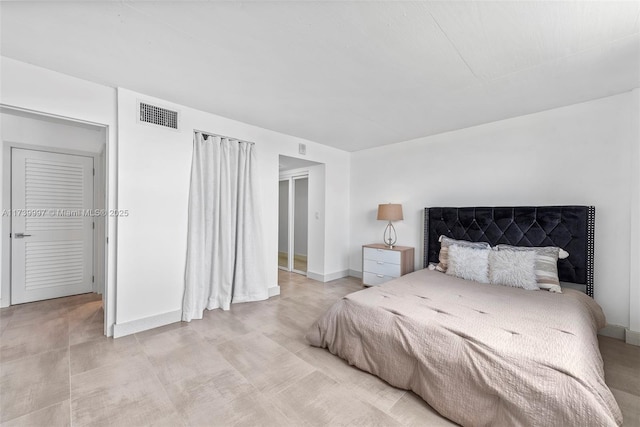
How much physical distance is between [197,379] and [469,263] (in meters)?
2.87

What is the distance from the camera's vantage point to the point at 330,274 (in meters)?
4.79

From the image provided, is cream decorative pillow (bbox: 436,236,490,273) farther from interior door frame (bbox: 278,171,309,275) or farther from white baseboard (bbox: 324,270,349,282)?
interior door frame (bbox: 278,171,309,275)

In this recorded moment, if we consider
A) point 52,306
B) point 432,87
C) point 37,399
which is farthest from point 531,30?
point 52,306

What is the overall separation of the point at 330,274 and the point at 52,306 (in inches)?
152

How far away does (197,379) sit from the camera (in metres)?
1.96

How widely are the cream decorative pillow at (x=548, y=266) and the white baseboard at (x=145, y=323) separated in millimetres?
3828

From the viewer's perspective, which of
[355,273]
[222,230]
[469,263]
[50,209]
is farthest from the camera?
[355,273]

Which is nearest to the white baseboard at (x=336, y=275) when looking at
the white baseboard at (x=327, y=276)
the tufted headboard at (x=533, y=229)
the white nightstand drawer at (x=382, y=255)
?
the white baseboard at (x=327, y=276)

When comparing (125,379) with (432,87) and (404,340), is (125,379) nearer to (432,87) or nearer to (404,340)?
(404,340)

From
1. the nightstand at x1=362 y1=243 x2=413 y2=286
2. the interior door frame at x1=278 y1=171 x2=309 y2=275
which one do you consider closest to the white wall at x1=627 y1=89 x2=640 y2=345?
the nightstand at x1=362 y1=243 x2=413 y2=286

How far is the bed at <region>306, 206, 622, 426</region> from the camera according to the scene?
1.33 m

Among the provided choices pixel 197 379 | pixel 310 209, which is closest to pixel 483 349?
pixel 197 379

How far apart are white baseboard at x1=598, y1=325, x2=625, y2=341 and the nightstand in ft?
6.81

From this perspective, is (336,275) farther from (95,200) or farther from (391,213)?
(95,200)
